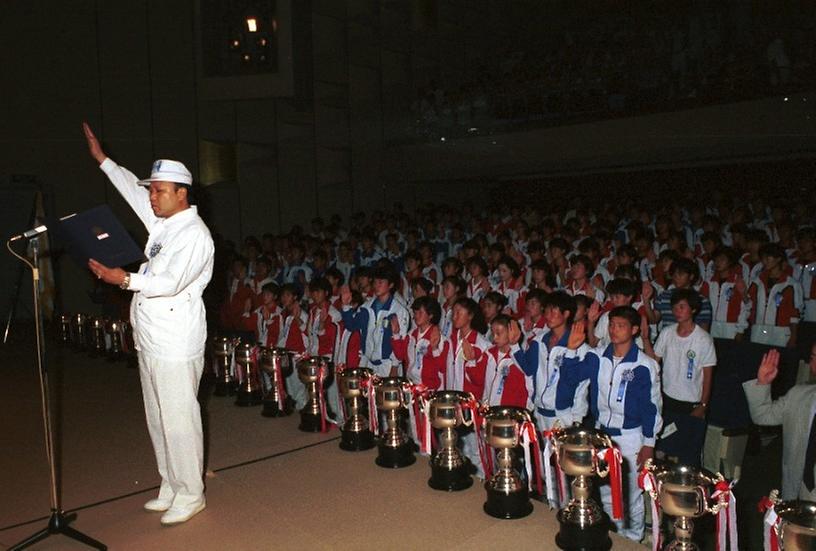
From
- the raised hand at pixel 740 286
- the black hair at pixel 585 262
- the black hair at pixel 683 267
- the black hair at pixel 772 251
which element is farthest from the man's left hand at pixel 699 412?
the black hair at pixel 772 251

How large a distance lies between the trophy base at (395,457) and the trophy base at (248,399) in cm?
190

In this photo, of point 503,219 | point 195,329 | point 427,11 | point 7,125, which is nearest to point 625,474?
point 195,329

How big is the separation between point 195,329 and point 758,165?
13.7 m

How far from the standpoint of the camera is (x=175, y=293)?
3.39 m

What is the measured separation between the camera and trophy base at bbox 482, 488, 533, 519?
355 centimetres

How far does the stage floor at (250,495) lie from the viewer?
11.2 feet

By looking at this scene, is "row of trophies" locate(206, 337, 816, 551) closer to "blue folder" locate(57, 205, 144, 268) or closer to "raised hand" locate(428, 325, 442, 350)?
"raised hand" locate(428, 325, 442, 350)

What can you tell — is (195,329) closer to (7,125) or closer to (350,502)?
(350,502)

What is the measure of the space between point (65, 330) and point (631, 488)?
24.1 feet

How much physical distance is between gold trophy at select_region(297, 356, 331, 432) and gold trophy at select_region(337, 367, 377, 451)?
0.45 m

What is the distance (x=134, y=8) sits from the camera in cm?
1314

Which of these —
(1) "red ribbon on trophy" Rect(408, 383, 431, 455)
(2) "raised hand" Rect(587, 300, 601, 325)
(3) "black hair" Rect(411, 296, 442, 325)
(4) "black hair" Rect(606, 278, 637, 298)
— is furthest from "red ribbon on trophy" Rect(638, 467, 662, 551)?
(2) "raised hand" Rect(587, 300, 601, 325)

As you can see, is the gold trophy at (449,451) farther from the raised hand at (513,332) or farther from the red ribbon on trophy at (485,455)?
the raised hand at (513,332)

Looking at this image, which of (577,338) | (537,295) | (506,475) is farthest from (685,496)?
(537,295)
